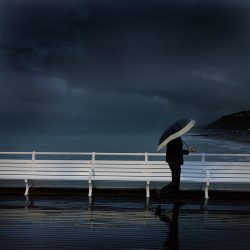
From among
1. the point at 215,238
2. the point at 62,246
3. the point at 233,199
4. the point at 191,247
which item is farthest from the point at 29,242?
the point at 233,199

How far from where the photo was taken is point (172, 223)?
8.23m

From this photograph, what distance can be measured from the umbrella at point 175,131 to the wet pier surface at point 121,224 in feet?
4.77

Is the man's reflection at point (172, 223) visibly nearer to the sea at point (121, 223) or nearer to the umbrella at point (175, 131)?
the sea at point (121, 223)

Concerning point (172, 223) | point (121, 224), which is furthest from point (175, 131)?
point (121, 224)

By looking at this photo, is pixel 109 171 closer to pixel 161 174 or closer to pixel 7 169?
pixel 161 174

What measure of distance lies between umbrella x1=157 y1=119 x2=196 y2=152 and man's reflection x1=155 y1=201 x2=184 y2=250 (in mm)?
1386

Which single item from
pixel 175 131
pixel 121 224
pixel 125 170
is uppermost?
pixel 175 131

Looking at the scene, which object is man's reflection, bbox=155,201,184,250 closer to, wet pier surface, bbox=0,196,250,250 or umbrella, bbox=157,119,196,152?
wet pier surface, bbox=0,196,250,250

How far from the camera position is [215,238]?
716 centimetres

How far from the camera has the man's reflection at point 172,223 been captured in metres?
6.87

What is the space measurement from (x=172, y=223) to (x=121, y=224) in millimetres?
957

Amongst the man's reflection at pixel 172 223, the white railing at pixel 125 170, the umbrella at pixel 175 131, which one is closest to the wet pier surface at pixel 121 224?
the man's reflection at pixel 172 223

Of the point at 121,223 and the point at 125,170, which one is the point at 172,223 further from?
the point at 125,170

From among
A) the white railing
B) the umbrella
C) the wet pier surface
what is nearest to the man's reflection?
the wet pier surface
